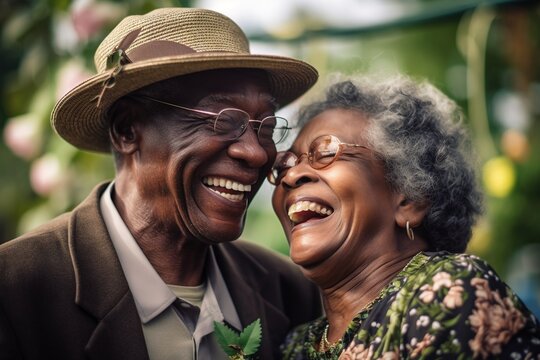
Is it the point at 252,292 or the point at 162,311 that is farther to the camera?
the point at 252,292

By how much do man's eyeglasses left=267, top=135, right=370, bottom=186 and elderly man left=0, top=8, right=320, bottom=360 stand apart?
0.09 meters

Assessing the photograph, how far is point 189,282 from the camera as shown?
3.64 meters

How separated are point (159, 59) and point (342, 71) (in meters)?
1.45

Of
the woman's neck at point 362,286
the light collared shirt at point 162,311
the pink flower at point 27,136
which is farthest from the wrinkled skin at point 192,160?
the pink flower at point 27,136

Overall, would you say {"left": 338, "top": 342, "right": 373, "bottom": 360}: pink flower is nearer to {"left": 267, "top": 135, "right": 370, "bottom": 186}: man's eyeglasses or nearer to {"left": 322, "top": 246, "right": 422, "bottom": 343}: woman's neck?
{"left": 322, "top": 246, "right": 422, "bottom": 343}: woman's neck

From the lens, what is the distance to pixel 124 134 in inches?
140

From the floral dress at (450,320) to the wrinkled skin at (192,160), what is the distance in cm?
83

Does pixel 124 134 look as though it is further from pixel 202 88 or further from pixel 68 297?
pixel 68 297

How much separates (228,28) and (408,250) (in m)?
1.29

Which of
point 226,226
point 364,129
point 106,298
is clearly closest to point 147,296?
point 106,298

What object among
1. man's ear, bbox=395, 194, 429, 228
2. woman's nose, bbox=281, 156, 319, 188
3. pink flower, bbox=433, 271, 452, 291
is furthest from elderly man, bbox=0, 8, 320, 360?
pink flower, bbox=433, 271, 452, 291

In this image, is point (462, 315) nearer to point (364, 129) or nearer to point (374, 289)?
point (374, 289)

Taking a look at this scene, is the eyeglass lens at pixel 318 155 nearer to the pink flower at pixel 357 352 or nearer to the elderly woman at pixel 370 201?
the elderly woman at pixel 370 201

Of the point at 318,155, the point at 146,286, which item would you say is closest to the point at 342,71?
the point at 318,155
